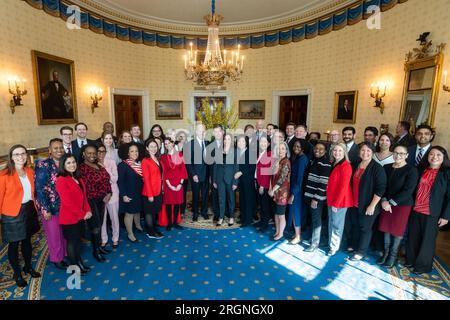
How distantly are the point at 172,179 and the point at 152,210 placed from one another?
0.66 m

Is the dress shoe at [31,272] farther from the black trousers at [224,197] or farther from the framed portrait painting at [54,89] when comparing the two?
the framed portrait painting at [54,89]

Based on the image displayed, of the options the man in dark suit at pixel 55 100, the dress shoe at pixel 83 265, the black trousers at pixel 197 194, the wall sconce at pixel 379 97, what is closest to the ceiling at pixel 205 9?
the man in dark suit at pixel 55 100

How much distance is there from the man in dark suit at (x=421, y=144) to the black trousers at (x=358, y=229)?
129 cm

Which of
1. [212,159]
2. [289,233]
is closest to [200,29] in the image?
[212,159]

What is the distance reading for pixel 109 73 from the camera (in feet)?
28.8

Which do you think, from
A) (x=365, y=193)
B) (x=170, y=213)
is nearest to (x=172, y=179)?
(x=170, y=213)

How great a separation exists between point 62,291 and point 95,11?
27.1ft

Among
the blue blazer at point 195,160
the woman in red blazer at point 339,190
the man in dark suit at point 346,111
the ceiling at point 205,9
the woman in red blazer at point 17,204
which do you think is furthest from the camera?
the ceiling at point 205,9

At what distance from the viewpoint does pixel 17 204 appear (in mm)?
3047

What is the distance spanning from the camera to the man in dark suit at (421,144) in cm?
411

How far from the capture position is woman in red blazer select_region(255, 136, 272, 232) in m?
4.48

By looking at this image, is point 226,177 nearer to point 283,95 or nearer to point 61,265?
point 61,265

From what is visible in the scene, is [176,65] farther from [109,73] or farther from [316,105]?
[316,105]

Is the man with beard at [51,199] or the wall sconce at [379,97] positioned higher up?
the wall sconce at [379,97]
